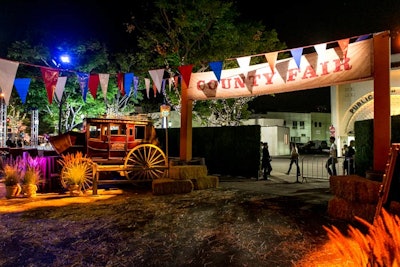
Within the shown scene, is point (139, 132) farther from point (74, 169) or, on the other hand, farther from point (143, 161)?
point (74, 169)

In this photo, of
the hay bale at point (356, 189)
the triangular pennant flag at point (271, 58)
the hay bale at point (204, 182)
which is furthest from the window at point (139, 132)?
the hay bale at point (356, 189)

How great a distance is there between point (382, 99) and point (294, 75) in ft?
8.97

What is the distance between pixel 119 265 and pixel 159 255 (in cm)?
61

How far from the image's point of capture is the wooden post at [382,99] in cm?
742

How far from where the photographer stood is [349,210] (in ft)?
22.4

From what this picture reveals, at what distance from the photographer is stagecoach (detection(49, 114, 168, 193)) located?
1095 centimetres

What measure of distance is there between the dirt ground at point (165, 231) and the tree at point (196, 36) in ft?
33.1

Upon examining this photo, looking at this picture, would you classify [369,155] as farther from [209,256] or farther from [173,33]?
[173,33]

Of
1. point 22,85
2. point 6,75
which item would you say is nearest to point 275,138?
point 22,85

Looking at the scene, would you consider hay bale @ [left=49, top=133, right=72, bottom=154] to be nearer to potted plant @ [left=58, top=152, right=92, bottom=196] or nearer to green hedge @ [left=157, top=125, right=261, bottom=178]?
potted plant @ [left=58, top=152, right=92, bottom=196]

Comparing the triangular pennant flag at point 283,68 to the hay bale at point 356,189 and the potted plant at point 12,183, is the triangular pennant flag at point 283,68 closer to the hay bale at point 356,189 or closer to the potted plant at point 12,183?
the hay bale at point 356,189

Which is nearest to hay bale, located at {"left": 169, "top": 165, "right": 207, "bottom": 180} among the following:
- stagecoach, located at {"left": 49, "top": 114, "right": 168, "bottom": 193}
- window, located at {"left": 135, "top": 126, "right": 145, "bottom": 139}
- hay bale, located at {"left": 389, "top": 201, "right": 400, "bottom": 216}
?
stagecoach, located at {"left": 49, "top": 114, "right": 168, "bottom": 193}

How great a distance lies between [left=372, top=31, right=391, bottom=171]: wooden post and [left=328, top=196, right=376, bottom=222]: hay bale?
48.0 inches

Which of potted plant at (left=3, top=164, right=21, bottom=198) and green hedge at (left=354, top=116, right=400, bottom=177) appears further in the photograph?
green hedge at (left=354, top=116, right=400, bottom=177)
